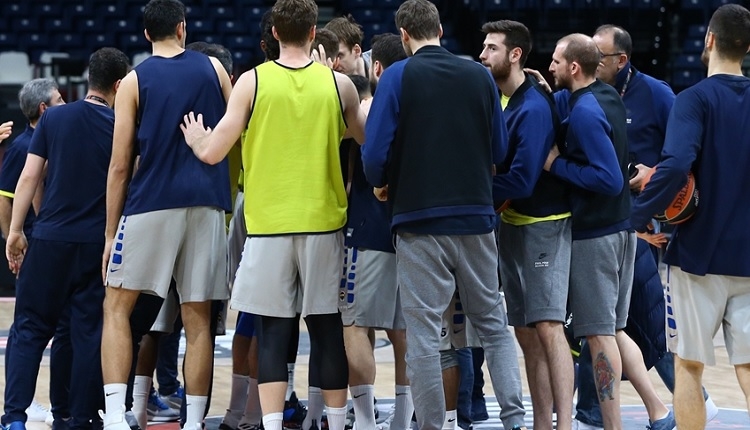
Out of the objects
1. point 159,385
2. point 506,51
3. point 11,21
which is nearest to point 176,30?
point 506,51

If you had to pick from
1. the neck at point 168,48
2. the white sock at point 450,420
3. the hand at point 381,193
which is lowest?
the white sock at point 450,420

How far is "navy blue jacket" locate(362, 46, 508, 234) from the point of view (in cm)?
460

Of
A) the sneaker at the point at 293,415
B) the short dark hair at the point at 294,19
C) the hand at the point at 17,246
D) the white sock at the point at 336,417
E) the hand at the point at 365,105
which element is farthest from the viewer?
the sneaker at the point at 293,415

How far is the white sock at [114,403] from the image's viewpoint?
4.94 m

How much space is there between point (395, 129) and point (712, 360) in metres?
1.55

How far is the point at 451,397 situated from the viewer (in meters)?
5.05

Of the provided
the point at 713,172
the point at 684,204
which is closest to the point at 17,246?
the point at 684,204

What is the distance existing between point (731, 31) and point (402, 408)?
2311 mm

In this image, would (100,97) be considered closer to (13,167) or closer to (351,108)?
(13,167)

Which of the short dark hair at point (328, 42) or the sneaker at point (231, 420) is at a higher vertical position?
the short dark hair at point (328, 42)

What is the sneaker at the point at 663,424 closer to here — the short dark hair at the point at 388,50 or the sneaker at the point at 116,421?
the short dark hair at the point at 388,50

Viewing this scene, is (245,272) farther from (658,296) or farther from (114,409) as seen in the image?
(658,296)

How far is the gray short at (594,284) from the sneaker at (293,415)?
158 centimetres

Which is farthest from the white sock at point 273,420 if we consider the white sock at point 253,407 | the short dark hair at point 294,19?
the short dark hair at point 294,19
